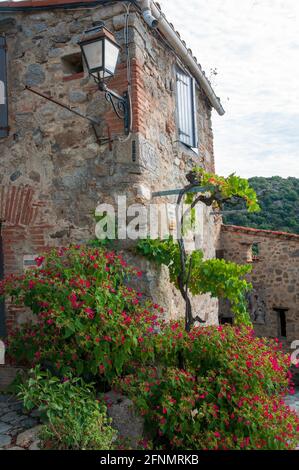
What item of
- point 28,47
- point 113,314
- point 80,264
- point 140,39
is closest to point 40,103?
point 28,47

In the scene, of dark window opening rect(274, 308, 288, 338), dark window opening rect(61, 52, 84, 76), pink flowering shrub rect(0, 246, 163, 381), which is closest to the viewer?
pink flowering shrub rect(0, 246, 163, 381)

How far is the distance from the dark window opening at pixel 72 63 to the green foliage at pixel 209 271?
7.65 feet

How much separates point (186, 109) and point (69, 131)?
7.41 ft

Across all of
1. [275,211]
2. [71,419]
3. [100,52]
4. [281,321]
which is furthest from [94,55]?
[275,211]

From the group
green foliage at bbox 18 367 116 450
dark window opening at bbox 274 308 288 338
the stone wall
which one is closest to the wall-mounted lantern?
green foliage at bbox 18 367 116 450

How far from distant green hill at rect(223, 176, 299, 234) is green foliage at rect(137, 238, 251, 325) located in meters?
12.8

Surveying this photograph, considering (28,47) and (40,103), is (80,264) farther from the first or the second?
(28,47)

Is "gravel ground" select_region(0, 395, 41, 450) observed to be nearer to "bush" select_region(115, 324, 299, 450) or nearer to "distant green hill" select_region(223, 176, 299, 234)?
"bush" select_region(115, 324, 299, 450)

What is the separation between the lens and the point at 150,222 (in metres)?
4.90

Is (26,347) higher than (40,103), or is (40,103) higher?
(40,103)

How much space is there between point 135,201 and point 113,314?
145 cm

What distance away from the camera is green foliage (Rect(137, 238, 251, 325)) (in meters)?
4.69

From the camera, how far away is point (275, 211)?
19.0 meters

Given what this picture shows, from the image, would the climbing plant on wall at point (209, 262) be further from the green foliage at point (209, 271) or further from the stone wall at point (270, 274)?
the stone wall at point (270, 274)
